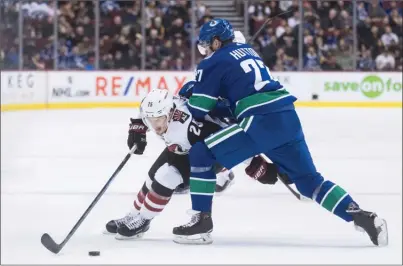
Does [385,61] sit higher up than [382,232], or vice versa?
[382,232]

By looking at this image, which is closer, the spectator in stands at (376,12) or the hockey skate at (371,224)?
the hockey skate at (371,224)

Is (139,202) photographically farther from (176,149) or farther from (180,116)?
(180,116)

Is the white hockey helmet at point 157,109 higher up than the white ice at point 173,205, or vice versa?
the white hockey helmet at point 157,109

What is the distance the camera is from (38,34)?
42.0 ft

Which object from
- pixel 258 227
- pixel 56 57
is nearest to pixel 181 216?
pixel 258 227

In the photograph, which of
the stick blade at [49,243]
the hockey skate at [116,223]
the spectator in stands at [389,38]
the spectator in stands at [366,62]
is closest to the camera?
the stick blade at [49,243]

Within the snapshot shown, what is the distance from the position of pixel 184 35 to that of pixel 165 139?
933cm

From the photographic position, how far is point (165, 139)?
4117 mm

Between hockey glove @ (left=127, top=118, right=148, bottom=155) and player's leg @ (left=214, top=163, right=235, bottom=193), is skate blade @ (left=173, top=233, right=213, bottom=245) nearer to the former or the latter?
hockey glove @ (left=127, top=118, right=148, bottom=155)

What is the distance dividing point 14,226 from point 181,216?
849 mm

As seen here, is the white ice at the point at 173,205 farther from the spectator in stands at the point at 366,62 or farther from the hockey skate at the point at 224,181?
the spectator in stands at the point at 366,62

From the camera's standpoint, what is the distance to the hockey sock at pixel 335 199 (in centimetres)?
400

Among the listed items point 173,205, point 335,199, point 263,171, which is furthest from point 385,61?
point 335,199

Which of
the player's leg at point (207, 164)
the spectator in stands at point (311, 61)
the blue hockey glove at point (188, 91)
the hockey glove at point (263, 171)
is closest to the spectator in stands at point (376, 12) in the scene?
the spectator in stands at point (311, 61)
